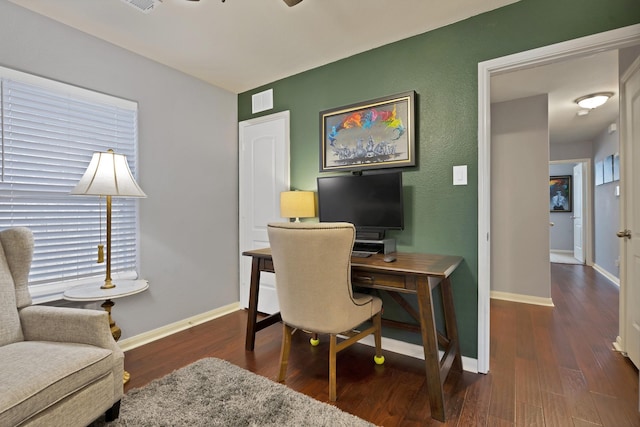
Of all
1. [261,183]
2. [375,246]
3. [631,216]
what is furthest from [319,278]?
[631,216]

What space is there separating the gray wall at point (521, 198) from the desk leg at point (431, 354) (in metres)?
2.73

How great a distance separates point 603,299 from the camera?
360 cm

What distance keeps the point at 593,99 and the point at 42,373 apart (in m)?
5.35

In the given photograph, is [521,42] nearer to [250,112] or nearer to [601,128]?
[250,112]

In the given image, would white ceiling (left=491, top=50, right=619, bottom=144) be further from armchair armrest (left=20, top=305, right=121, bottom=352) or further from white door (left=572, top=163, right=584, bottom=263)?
armchair armrest (left=20, top=305, right=121, bottom=352)

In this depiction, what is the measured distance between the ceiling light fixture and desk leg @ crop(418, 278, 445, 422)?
147 inches

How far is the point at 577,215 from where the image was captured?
671 cm

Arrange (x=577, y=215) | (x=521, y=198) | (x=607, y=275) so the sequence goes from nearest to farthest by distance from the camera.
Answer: (x=521, y=198) → (x=607, y=275) → (x=577, y=215)

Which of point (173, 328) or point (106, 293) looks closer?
point (106, 293)

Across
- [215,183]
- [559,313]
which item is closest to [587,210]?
[559,313]

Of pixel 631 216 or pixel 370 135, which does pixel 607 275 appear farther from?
pixel 370 135

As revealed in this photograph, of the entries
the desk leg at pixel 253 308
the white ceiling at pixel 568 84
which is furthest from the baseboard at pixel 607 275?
the desk leg at pixel 253 308

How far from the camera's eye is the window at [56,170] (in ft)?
6.40

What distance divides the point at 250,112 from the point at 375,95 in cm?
150
